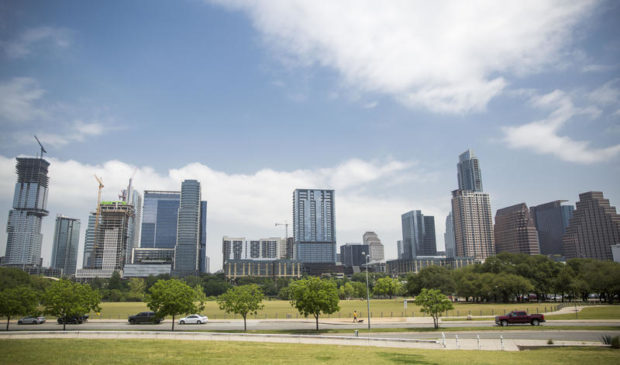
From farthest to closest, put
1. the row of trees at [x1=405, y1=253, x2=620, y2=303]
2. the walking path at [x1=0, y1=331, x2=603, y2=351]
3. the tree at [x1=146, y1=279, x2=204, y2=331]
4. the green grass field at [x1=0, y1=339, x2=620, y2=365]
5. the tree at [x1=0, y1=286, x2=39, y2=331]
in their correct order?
the row of trees at [x1=405, y1=253, x2=620, y2=303], the tree at [x1=0, y1=286, x2=39, y2=331], the tree at [x1=146, y1=279, x2=204, y2=331], the walking path at [x1=0, y1=331, x2=603, y2=351], the green grass field at [x1=0, y1=339, x2=620, y2=365]

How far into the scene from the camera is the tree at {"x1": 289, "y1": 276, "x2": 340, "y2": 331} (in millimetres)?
46625

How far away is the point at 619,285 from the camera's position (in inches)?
3159

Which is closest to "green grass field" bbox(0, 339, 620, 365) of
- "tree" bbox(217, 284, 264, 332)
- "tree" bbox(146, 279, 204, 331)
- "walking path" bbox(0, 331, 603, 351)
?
"walking path" bbox(0, 331, 603, 351)

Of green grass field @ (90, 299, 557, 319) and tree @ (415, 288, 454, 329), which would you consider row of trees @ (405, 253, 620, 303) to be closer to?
green grass field @ (90, 299, 557, 319)

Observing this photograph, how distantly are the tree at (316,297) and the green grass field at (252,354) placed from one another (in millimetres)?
15815

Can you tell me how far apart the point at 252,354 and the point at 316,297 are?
21.7 m

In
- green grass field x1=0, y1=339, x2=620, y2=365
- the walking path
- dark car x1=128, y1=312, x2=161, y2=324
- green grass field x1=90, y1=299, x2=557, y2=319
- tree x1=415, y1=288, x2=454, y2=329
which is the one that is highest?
tree x1=415, y1=288, x2=454, y2=329

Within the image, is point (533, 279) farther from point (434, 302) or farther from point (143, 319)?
point (143, 319)

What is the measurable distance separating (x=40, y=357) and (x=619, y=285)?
326ft

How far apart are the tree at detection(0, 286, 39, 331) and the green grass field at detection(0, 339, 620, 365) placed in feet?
73.7

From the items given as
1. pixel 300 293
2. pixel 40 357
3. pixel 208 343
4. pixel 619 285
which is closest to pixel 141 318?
pixel 300 293

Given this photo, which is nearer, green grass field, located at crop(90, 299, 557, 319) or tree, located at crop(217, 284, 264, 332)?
tree, located at crop(217, 284, 264, 332)

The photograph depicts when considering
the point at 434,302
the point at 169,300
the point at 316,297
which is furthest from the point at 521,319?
the point at 169,300

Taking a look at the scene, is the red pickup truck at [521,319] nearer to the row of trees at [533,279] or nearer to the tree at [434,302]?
the tree at [434,302]
